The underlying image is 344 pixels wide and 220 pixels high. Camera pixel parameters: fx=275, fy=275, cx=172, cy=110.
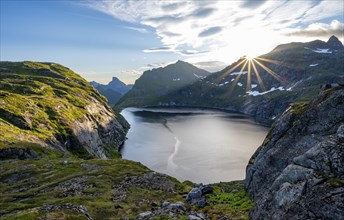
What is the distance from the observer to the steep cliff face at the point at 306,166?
22000mm

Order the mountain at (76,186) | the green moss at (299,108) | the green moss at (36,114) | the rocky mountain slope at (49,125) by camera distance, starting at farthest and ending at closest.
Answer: the green moss at (36,114) → the rocky mountain slope at (49,125) → the mountain at (76,186) → the green moss at (299,108)

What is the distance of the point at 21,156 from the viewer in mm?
85750

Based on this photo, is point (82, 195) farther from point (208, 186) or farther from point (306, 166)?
point (306, 166)

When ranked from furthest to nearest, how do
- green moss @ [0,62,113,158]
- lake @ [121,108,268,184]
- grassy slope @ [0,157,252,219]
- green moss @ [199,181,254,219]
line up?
lake @ [121,108,268,184]
green moss @ [0,62,113,158]
grassy slope @ [0,157,252,219]
green moss @ [199,181,254,219]

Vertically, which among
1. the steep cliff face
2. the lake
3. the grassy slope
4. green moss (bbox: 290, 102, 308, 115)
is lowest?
the lake

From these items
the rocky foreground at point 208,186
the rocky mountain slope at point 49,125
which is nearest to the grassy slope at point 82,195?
the rocky foreground at point 208,186

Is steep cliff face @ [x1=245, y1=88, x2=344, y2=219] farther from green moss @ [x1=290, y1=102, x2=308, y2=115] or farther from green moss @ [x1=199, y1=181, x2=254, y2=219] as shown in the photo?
green moss @ [x1=199, y1=181, x2=254, y2=219]

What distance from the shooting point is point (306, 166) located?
2583 centimetres

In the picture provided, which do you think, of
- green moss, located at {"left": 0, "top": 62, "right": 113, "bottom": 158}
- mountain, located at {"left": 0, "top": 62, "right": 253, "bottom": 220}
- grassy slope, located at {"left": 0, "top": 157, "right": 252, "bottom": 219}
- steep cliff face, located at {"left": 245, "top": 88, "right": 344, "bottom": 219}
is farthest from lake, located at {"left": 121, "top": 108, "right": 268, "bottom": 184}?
steep cliff face, located at {"left": 245, "top": 88, "right": 344, "bottom": 219}

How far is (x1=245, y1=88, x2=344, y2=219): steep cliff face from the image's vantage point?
72.2 feet

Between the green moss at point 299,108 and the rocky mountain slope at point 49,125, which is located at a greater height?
the green moss at point 299,108

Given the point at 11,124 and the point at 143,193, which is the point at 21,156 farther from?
the point at 143,193

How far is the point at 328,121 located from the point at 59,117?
5195 inches

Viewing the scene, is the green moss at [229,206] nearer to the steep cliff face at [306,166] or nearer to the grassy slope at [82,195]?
the grassy slope at [82,195]
